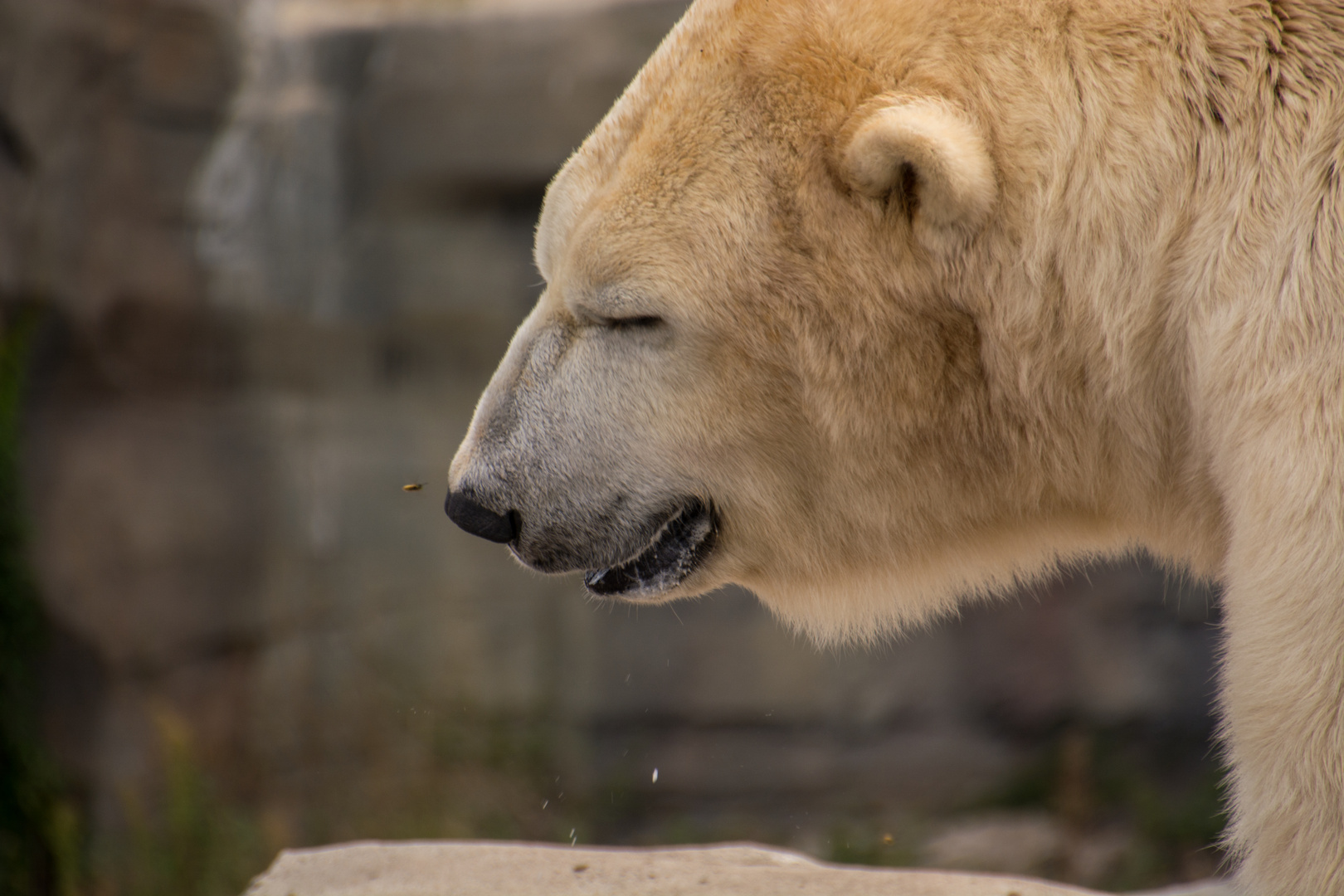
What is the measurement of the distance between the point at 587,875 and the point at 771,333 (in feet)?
3.62

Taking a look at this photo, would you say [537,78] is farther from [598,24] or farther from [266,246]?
[266,246]

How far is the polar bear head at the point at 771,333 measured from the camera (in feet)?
4.36

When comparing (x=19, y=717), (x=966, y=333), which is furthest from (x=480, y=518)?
(x=19, y=717)

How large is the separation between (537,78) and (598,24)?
0.99 feet

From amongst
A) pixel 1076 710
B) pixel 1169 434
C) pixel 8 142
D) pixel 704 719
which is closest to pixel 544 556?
pixel 1169 434

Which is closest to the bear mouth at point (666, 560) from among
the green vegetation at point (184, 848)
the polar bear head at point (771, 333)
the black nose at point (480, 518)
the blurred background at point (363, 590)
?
the polar bear head at point (771, 333)

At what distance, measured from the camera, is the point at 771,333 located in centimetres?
141

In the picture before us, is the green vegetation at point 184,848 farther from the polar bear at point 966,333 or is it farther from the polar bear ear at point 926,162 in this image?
the polar bear ear at point 926,162

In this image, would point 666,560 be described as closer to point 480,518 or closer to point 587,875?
point 480,518

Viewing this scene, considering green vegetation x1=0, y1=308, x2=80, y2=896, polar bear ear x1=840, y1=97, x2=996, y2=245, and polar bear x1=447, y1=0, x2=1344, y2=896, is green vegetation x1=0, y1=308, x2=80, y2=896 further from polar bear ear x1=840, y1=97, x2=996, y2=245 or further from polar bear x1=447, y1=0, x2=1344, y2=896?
polar bear ear x1=840, y1=97, x2=996, y2=245

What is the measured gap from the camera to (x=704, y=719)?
4.18m

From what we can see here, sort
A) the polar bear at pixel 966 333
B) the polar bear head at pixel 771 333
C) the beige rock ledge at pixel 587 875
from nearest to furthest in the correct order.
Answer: the polar bear at pixel 966 333 < the polar bear head at pixel 771 333 < the beige rock ledge at pixel 587 875

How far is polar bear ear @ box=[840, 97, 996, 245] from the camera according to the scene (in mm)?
1227

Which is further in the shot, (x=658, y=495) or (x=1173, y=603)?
(x=1173, y=603)
